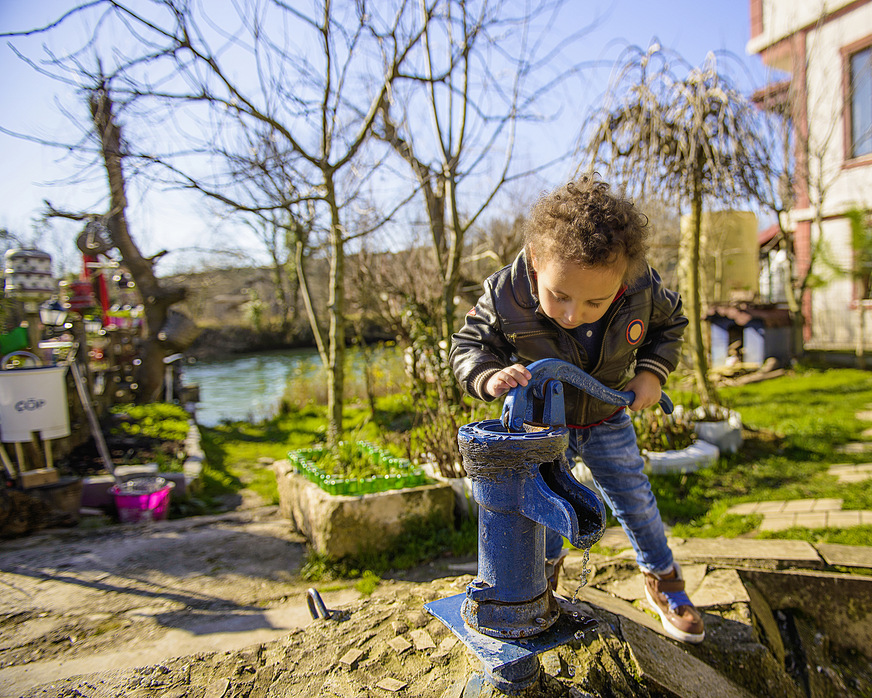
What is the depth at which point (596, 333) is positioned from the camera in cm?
174

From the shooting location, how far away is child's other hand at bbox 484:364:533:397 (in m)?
1.39

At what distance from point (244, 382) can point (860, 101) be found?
15572 millimetres

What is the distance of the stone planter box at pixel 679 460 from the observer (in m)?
4.03

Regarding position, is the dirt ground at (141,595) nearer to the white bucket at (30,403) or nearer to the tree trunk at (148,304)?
the white bucket at (30,403)

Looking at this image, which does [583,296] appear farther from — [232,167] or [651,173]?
[651,173]

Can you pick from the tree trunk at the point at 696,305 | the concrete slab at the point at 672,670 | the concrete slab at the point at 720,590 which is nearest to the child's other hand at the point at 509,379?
the concrete slab at the point at 672,670

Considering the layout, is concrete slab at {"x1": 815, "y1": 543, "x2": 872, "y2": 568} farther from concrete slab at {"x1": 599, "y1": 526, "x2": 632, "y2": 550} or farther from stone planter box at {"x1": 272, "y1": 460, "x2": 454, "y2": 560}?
stone planter box at {"x1": 272, "y1": 460, "x2": 454, "y2": 560}

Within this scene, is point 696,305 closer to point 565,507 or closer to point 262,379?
point 565,507

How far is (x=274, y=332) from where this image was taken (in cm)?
2512

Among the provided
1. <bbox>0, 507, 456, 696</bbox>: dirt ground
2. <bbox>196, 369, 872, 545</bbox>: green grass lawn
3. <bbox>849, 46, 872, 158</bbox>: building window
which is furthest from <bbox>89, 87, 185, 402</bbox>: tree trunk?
<bbox>849, 46, 872, 158</bbox>: building window

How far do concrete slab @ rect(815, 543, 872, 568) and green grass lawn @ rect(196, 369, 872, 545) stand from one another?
11.5 inches

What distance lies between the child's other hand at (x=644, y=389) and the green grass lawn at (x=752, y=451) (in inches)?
70.9

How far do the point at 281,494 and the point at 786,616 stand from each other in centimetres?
319

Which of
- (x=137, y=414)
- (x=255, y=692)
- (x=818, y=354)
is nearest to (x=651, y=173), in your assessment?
(x=255, y=692)
